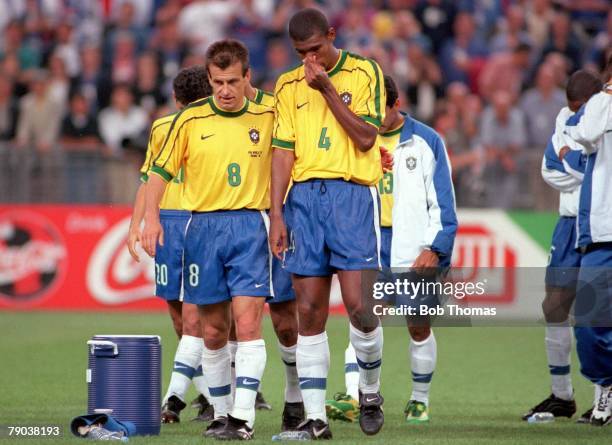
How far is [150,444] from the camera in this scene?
7.84 metres

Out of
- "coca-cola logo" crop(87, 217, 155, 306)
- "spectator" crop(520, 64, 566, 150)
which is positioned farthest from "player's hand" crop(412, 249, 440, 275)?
"spectator" crop(520, 64, 566, 150)

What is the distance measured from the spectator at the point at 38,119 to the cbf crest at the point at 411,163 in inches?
429

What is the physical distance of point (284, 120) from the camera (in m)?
8.20

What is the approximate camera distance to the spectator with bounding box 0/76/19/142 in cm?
1984

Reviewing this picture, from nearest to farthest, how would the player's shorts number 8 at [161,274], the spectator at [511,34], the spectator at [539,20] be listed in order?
the player's shorts number 8 at [161,274], the spectator at [511,34], the spectator at [539,20]

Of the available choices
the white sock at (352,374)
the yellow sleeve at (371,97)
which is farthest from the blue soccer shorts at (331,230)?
the white sock at (352,374)

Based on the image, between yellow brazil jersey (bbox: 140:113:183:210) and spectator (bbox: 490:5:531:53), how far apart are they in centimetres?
1236

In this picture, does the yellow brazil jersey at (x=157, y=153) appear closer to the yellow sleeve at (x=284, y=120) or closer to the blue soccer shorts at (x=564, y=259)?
the yellow sleeve at (x=284, y=120)

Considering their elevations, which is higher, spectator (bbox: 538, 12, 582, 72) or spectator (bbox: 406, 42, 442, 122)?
spectator (bbox: 538, 12, 582, 72)

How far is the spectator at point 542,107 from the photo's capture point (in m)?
19.4

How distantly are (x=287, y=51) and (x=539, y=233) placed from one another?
219 inches

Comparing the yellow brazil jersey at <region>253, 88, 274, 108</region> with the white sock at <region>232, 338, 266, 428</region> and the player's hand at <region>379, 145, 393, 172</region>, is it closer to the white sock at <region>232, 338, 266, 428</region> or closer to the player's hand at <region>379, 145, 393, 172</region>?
the player's hand at <region>379, 145, 393, 172</region>

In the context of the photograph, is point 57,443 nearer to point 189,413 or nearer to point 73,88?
point 189,413

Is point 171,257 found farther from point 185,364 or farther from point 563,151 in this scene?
point 563,151
